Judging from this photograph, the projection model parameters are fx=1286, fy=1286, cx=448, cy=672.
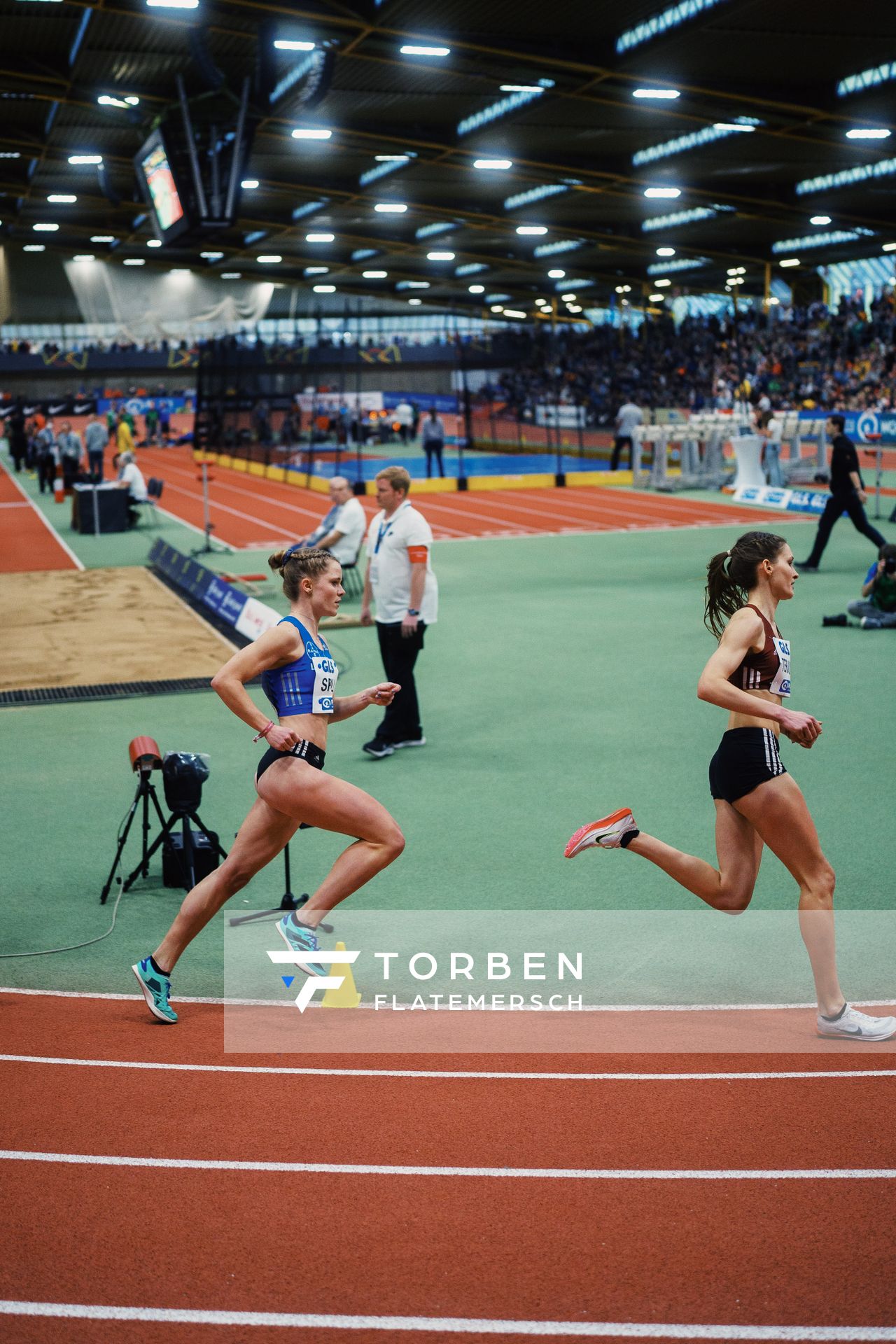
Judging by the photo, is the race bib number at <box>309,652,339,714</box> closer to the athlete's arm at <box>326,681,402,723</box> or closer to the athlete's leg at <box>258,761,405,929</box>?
the athlete's arm at <box>326,681,402,723</box>

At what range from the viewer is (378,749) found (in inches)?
383

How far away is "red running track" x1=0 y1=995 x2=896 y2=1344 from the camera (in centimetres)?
306

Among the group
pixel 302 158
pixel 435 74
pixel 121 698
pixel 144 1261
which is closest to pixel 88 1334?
pixel 144 1261

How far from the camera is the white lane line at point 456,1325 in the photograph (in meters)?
2.90

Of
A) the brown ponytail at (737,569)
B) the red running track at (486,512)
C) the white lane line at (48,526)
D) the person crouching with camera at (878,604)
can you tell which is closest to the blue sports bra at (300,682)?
the brown ponytail at (737,569)

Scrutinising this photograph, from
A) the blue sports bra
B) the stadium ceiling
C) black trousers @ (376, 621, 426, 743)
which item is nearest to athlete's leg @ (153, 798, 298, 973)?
the blue sports bra

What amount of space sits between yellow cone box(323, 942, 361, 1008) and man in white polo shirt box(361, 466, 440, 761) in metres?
3.95

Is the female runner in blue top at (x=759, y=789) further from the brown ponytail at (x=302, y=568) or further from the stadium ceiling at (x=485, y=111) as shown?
the stadium ceiling at (x=485, y=111)

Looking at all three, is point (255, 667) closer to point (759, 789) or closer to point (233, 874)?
point (233, 874)

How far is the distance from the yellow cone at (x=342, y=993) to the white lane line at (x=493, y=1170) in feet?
5.32

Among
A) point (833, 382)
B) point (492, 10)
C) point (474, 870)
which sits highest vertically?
point (492, 10)

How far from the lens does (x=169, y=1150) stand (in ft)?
13.0

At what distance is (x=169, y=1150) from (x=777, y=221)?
1599 inches

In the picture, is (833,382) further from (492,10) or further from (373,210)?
(492,10)
